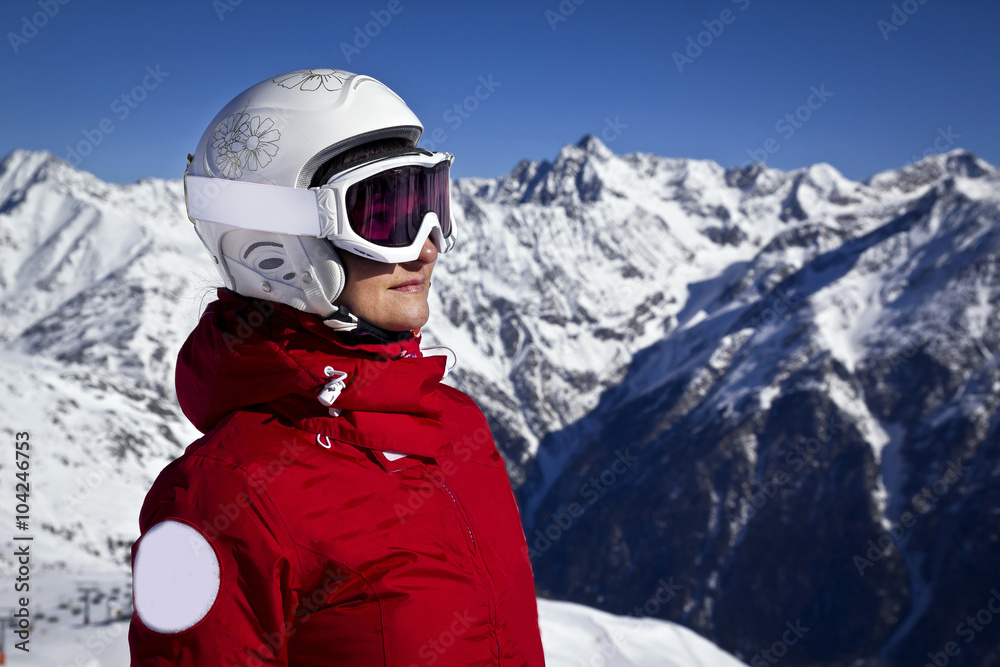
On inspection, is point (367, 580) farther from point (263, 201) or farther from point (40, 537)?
point (40, 537)

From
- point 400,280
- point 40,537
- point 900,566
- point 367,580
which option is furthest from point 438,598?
point 900,566

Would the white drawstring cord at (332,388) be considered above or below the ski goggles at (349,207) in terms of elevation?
below

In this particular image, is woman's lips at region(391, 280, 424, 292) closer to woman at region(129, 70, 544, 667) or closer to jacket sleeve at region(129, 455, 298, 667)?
woman at region(129, 70, 544, 667)

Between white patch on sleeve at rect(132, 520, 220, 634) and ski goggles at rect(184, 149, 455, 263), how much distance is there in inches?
56.2

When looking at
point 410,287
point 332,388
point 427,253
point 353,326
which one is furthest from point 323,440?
point 427,253

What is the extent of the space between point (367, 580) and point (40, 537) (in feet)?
218

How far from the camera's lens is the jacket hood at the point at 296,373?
309 centimetres

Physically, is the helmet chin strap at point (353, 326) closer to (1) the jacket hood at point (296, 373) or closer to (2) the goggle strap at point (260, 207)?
(1) the jacket hood at point (296, 373)

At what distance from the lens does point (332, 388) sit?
3.04 meters

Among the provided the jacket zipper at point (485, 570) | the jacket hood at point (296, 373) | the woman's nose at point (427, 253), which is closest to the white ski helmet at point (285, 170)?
the jacket hood at point (296, 373)

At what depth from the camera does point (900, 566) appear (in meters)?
199

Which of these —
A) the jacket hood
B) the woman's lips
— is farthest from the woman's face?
the jacket hood

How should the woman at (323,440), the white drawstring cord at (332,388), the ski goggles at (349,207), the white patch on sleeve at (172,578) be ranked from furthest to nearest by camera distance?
the ski goggles at (349,207)
the white drawstring cord at (332,388)
the woman at (323,440)
the white patch on sleeve at (172,578)

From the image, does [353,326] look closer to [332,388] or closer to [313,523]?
[332,388]
